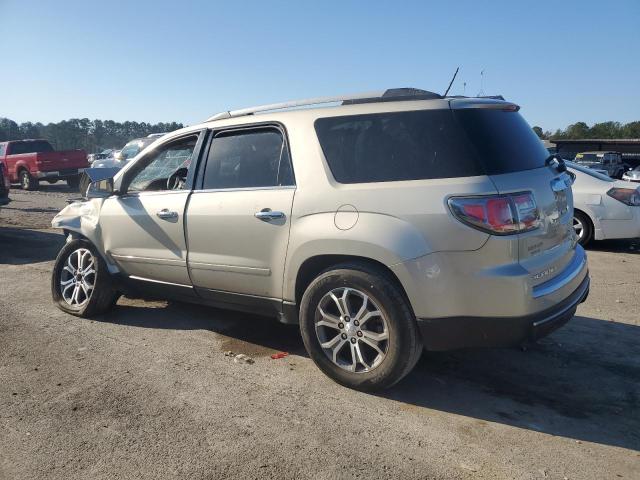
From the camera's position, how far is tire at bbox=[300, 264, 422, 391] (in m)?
3.20

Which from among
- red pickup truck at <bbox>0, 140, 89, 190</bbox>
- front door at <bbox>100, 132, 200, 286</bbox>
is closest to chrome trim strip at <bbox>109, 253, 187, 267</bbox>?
front door at <bbox>100, 132, 200, 286</bbox>

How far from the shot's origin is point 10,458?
2734 mm

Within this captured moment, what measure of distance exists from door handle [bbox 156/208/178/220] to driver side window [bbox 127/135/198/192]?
32 cm

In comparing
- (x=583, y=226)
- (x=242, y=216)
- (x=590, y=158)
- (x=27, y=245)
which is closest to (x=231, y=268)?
(x=242, y=216)

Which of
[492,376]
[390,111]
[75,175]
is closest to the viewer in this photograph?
[390,111]

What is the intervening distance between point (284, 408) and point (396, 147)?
72.2 inches

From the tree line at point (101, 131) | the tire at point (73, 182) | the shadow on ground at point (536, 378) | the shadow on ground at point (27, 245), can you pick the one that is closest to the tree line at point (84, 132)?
the tree line at point (101, 131)

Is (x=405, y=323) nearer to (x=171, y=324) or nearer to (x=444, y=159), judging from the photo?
(x=444, y=159)

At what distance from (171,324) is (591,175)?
695 cm

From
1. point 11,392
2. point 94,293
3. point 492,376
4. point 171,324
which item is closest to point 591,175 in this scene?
point 492,376

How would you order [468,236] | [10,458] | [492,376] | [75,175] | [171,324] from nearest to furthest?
[10,458] < [468,236] < [492,376] < [171,324] < [75,175]

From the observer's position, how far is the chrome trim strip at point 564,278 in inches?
121

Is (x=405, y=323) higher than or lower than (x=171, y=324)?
higher

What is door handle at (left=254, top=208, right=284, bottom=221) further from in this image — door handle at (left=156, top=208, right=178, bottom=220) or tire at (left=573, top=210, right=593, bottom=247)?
tire at (left=573, top=210, right=593, bottom=247)
